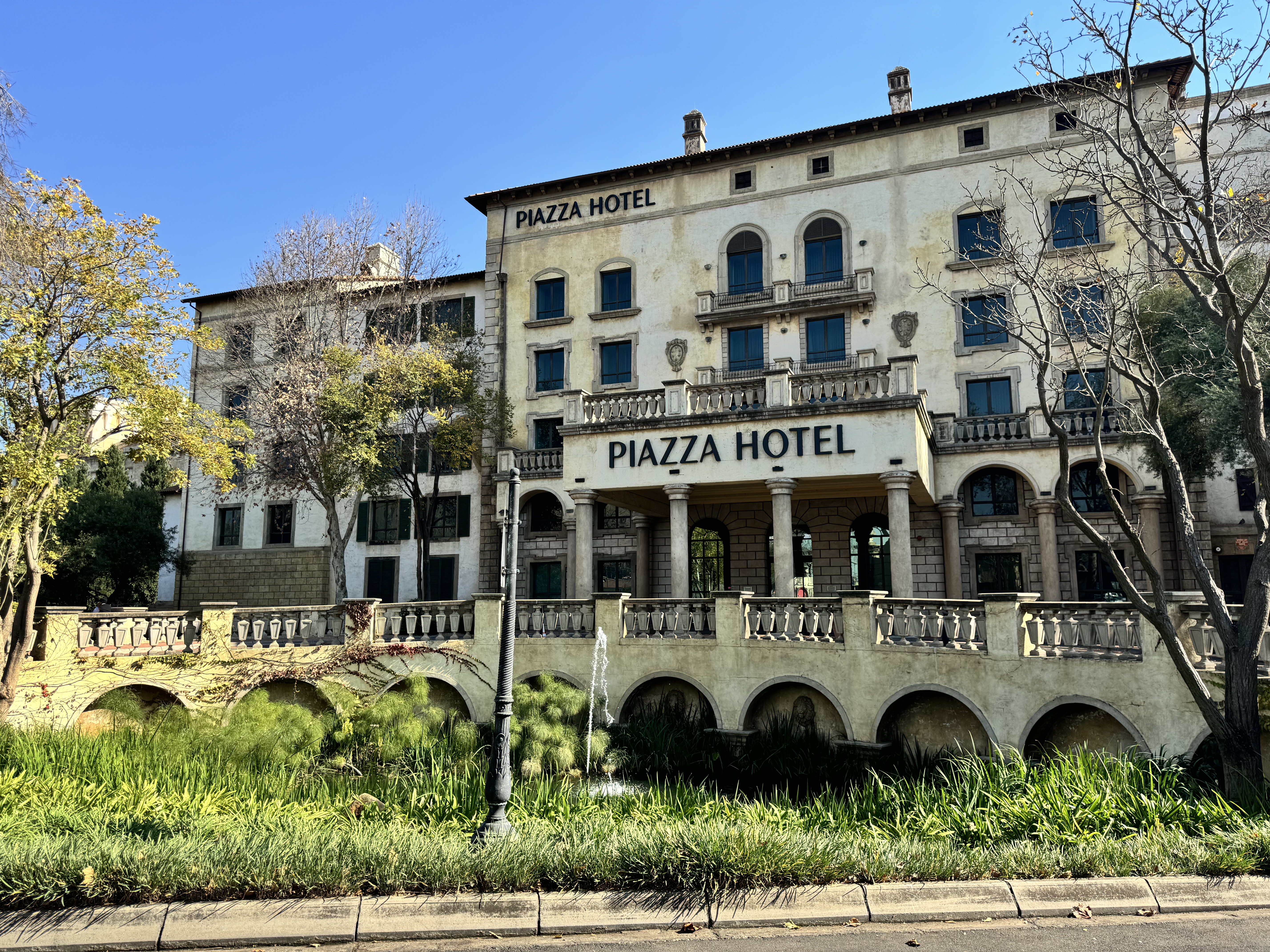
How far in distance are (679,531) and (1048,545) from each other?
10.6 m

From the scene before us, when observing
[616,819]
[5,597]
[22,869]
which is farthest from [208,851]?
[5,597]

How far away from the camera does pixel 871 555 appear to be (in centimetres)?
2464

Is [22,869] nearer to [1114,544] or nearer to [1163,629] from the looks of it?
[1163,629]

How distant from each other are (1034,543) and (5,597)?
81.1 ft

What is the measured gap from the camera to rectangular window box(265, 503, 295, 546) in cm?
3247

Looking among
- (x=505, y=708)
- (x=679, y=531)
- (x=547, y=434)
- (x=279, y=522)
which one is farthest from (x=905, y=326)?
(x=279, y=522)

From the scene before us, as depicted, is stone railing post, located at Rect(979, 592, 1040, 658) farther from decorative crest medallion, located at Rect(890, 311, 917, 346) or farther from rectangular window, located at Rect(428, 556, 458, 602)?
rectangular window, located at Rect(428, 556, 458, 602)

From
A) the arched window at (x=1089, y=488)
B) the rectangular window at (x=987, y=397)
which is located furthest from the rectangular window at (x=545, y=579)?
the arched window at (x=1089, y=488)

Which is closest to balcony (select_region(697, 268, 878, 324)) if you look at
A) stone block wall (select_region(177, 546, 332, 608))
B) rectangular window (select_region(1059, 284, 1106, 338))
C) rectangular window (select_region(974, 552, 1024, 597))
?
rectangular window (select_region(1059, 284, 1106, 338))

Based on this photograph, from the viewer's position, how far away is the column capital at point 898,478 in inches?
694

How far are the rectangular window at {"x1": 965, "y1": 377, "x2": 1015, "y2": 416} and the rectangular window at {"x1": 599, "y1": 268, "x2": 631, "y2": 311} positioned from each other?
11635mm

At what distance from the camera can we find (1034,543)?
22953 mm

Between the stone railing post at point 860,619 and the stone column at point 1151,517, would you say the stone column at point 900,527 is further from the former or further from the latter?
the stone column at point 1151,517

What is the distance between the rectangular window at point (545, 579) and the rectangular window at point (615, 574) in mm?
1478
